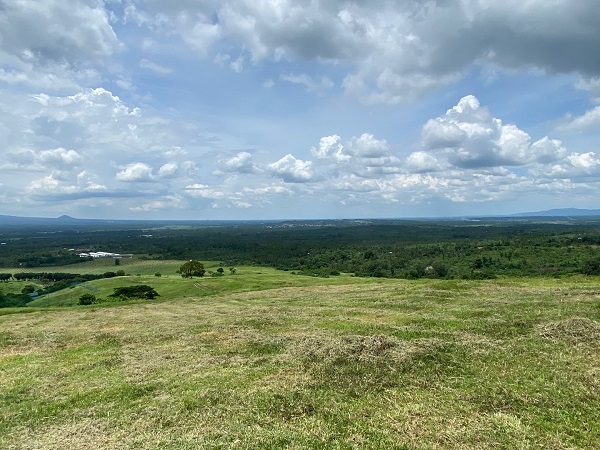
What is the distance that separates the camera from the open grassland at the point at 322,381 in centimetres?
1238

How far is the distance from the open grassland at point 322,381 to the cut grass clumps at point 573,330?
11 cm

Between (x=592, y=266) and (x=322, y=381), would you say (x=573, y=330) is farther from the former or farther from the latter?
(x=592, y=266)

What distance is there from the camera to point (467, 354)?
18.5 meters

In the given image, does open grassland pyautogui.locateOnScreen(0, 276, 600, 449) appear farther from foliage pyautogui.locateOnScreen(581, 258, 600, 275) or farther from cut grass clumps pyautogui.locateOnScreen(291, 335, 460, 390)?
foliage pyautogui.locateOnScreen(581, 258, 600, 275)

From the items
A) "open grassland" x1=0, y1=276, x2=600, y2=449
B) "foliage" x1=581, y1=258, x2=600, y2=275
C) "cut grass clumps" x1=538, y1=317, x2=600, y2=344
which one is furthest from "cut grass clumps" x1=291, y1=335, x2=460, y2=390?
"foliage" x1=581, y1=258, x2=600, y2=275

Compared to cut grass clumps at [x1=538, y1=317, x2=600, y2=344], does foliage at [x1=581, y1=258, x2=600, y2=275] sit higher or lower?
lower

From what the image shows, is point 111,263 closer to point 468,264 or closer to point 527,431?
point 468,264

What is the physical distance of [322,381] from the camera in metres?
16.4

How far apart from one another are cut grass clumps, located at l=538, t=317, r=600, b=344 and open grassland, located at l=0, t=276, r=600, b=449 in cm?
11

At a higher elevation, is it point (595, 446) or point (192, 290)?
point (595, 446)

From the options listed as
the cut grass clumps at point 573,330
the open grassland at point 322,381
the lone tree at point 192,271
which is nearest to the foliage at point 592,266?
the open grassland at point 322,381

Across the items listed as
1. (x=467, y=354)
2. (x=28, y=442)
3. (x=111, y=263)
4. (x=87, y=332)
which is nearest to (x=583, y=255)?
(x=467, y=354)

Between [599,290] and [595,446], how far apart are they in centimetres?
2727

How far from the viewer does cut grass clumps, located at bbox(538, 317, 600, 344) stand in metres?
19.4
